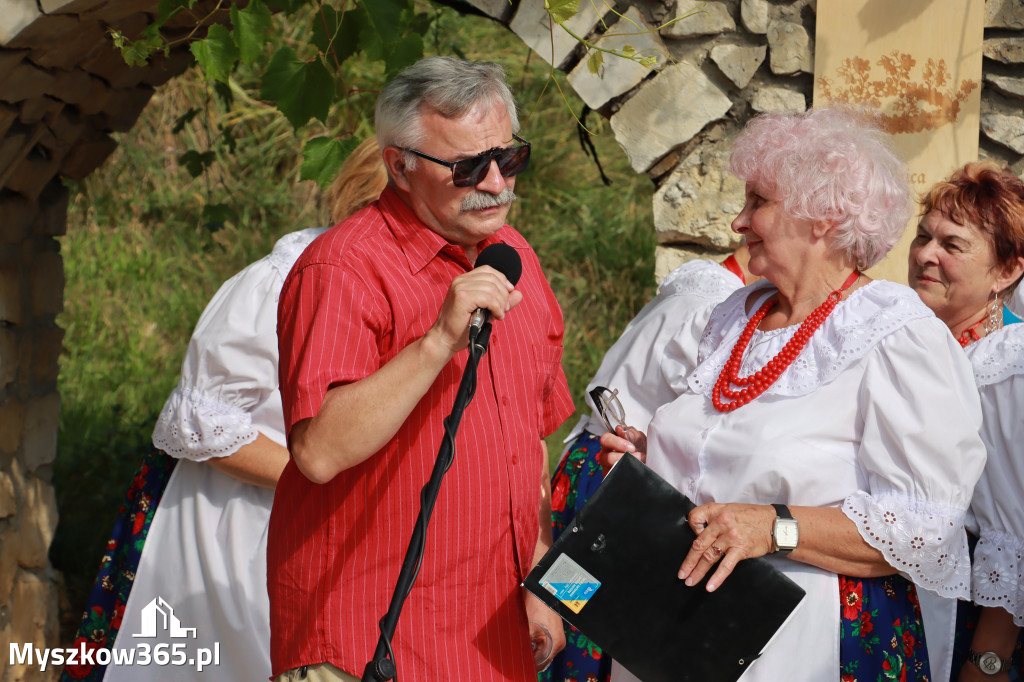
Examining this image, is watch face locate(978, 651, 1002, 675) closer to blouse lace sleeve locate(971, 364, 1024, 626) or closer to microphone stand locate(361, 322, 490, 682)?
blouse lace sleeve locate(971, 364, 1024, 626)

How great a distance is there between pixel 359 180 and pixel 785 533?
1.55 m

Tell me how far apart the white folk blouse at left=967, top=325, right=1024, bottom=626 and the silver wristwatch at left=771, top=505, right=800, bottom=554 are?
607 mm

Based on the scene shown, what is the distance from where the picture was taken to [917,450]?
182cm

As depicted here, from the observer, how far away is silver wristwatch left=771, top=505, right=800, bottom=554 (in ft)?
6.01

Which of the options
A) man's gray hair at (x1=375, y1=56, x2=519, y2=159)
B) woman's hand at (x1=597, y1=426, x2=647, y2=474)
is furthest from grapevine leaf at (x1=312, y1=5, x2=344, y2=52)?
woman's hand at (x1=597, y1=426, x2=647, y2=474)

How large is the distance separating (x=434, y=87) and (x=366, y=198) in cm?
105

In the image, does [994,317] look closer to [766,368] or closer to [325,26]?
[766,368]

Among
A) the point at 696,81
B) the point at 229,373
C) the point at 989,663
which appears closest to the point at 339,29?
the point at 229,373

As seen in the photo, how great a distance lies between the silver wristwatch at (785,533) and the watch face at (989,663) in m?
0.74

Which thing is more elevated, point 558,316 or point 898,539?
point 558,316

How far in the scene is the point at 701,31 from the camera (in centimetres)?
327

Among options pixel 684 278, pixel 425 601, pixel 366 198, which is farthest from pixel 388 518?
pixel 684 278

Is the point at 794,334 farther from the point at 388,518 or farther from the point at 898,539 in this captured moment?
the point at 388,518

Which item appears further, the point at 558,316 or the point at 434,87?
the point at 558,316
